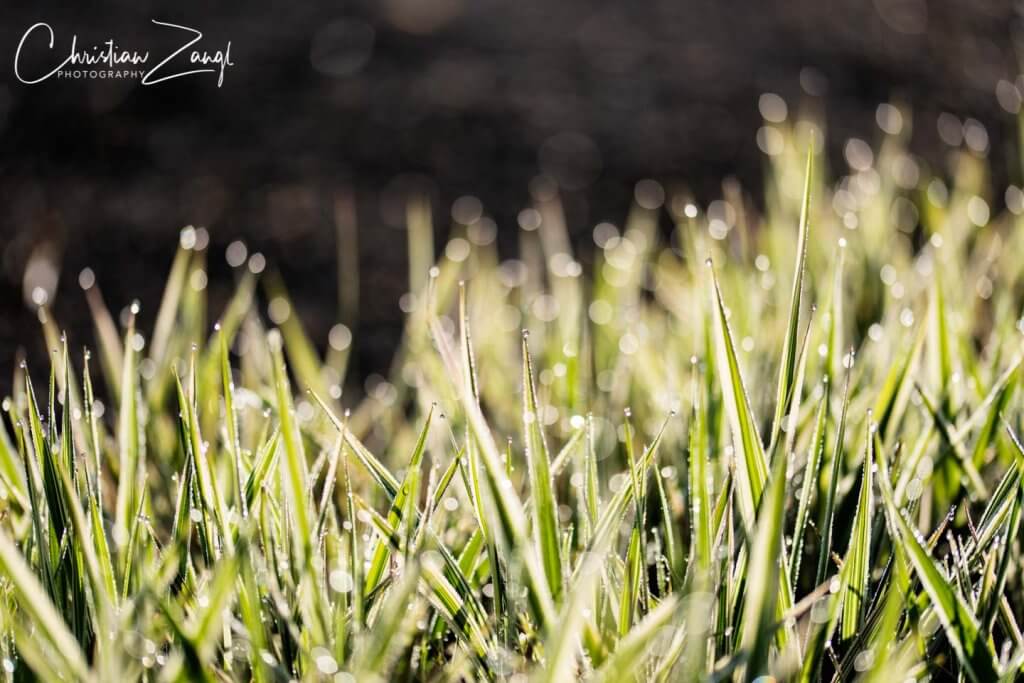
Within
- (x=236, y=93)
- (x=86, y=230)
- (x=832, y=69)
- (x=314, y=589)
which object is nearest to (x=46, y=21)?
(x=236, y=93)

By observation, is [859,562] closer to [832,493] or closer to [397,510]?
[832,493]

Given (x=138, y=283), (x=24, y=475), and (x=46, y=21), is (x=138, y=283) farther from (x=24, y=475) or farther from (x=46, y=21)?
(x=46, y=21)

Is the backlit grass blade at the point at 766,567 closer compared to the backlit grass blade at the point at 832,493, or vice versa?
the backlit grass blade at the point at 766,567

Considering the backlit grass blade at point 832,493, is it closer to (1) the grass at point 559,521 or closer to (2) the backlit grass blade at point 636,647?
(1) the grass at point 559,521

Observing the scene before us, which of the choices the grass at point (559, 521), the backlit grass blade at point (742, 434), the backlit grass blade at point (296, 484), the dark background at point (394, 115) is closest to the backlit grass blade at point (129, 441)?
the grass at point (559, 521)
